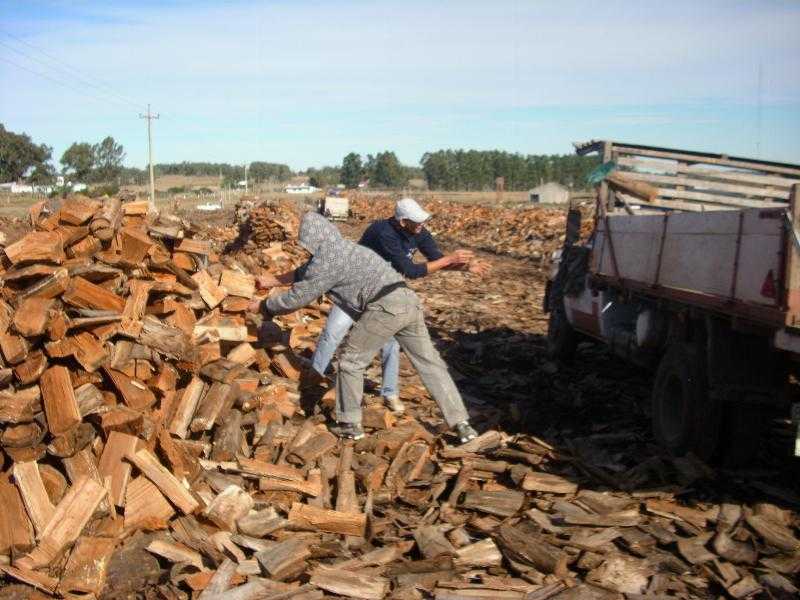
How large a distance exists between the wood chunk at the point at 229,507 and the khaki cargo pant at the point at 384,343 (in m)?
1.33

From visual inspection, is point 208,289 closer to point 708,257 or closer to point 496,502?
point 496,502

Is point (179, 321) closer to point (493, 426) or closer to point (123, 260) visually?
point (123, 260)

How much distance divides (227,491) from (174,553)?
2.02 feet

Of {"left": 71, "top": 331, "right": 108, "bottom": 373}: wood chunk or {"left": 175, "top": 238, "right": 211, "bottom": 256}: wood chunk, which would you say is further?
{"left": 175, "top": 238, "right": 211, "bottom": 256}: wood chunk

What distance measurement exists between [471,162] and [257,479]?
10685 cm

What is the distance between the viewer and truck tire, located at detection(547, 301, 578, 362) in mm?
9867

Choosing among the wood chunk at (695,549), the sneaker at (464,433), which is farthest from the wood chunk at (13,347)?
the wood chunk at (695,549)

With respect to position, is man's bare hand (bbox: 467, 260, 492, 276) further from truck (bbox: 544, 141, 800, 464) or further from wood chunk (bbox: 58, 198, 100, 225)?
wood chunk (bbox: 58, 198, 100, 225)

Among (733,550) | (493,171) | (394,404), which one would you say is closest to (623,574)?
(733,550)

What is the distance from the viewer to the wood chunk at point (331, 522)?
4.97 m

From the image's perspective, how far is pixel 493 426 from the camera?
720 centimetres

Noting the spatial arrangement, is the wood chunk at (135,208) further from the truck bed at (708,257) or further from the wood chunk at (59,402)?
the truck bed at (708,257)

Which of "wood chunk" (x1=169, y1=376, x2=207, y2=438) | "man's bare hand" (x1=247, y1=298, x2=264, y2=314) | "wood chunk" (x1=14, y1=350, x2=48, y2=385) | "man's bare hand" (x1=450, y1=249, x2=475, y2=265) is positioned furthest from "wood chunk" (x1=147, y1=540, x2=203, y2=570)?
"man's bare hand" (x1=450, y1=249, x2=475, y2=265)

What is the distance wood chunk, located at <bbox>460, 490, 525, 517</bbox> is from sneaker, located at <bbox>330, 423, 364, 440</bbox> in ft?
3.75
